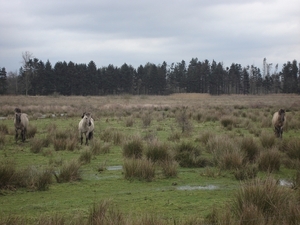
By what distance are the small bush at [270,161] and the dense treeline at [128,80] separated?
7741 centimetres

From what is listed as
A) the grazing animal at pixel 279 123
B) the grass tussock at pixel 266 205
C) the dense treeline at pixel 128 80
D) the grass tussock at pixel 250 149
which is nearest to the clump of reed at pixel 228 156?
the grass tussock at pixel 250 149

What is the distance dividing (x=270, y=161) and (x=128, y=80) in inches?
3749

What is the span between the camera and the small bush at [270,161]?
32.7 ft

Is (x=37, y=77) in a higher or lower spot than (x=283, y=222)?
higher

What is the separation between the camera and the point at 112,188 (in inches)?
334

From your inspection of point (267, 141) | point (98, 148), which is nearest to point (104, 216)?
point (98, 148)

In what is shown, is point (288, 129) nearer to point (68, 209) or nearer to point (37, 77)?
point (68, 209)

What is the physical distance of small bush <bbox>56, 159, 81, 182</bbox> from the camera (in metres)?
9.05

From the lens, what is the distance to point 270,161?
32.9 feet

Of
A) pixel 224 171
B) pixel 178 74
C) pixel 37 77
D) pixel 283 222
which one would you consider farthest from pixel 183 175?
pixel 178 74

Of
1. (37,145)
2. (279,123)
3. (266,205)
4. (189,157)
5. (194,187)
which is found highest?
(279,123)

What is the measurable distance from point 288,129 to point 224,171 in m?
12.2

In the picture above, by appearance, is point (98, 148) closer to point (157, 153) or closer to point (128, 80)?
point (157, 153)

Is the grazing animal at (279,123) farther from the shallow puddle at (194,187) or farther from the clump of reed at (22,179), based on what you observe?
the clump of reed at (22,179)
